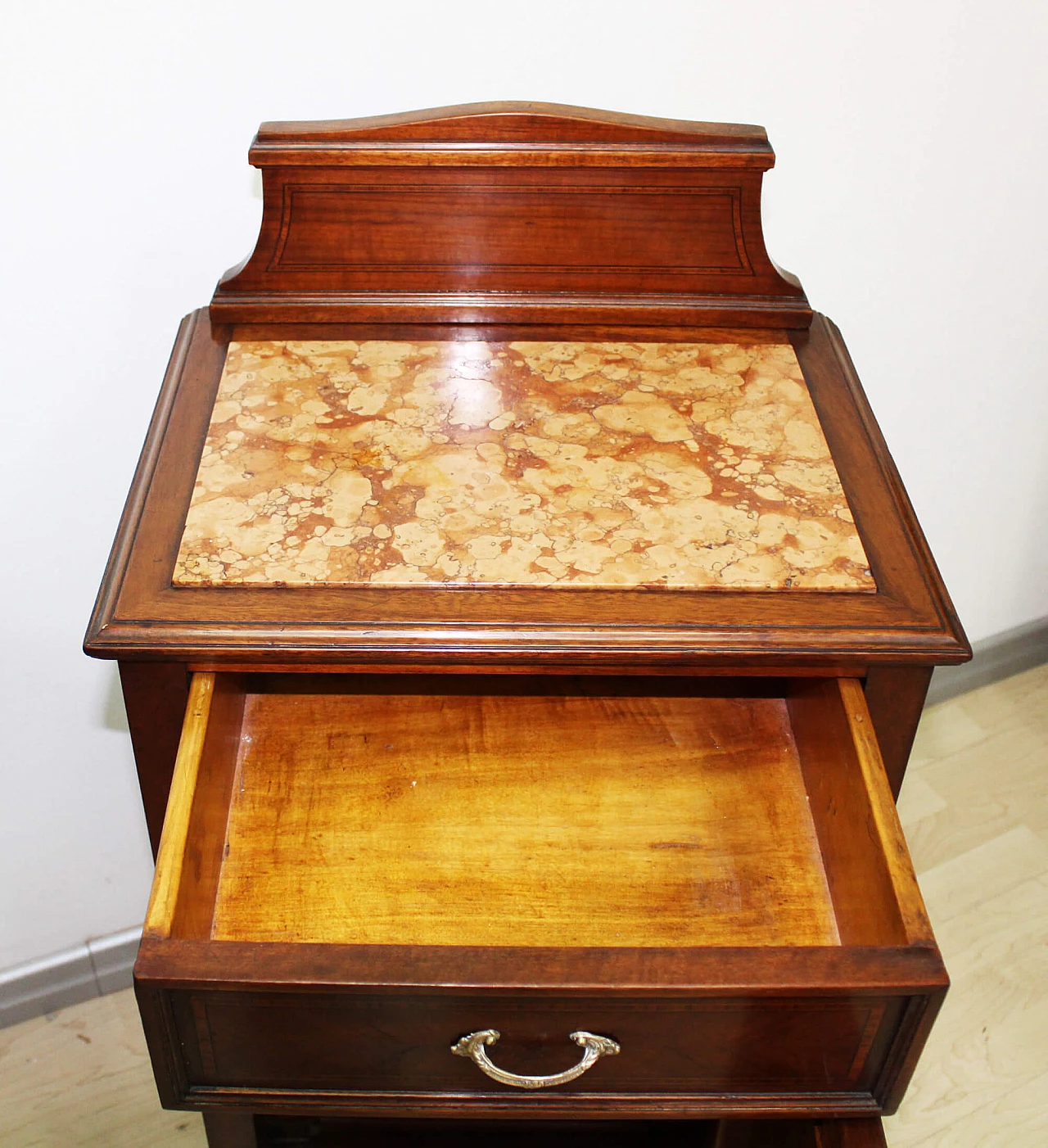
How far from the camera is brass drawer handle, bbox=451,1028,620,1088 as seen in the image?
27.3 inches

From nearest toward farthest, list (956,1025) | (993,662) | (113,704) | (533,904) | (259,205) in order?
1. (533,904)
2. (259,205)
3. (113,704)
4. (956,1025)
5. (993,662)

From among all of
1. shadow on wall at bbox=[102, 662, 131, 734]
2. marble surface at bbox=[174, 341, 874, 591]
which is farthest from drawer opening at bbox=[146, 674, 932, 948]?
shadow on wall at bbox=[102, 662, 131, 734]

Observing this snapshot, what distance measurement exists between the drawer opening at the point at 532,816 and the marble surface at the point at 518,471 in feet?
0.36

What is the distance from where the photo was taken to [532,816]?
876mm

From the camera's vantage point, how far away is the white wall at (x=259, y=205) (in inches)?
35.9

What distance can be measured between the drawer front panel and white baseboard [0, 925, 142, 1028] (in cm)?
70

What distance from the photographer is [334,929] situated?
2.62ft

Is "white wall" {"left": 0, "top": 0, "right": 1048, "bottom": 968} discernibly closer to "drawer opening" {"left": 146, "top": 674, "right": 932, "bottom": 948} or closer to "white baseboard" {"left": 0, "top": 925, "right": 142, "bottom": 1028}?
"white baseboard" {"left": 0, "top": 925, "right": 142, "bottom": 1028}

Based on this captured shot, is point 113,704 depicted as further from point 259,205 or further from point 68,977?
point 259,205

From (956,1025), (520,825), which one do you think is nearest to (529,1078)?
(520,825)

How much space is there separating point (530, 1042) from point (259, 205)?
0.66 metres

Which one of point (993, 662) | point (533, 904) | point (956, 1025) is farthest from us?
point (993, 662)

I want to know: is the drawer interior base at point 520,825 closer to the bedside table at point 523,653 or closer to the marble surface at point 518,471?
the bedside table at point 523,653

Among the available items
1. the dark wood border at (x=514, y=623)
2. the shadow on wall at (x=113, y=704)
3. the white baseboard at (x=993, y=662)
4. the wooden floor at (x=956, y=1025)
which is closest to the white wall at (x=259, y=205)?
the shadow on wall at (x=113, y=704)
